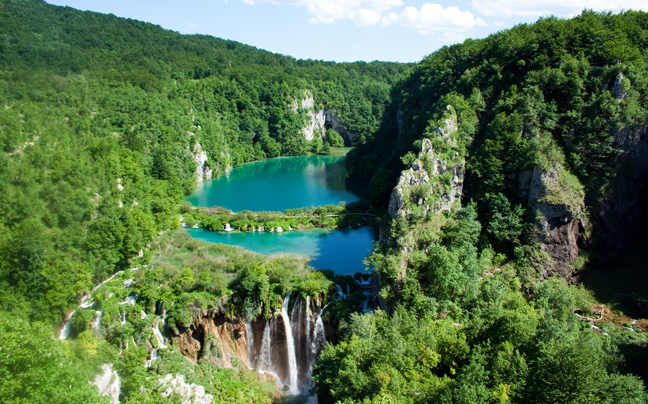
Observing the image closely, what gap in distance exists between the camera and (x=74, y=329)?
29.5 meters

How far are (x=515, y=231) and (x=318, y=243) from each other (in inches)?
702

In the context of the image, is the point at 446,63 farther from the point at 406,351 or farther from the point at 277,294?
the point at 406,351

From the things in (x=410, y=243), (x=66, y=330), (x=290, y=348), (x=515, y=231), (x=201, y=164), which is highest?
(x=515, y=231)

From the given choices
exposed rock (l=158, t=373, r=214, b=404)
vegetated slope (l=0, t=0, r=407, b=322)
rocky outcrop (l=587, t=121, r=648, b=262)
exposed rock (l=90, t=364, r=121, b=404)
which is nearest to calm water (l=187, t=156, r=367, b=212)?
vegetated slope (l=0, t=0, r=407, b=322)

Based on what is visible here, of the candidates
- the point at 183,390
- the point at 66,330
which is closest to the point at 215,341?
the point at 183,390

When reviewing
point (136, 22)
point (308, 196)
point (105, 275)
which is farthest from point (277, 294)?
point (136, 22)

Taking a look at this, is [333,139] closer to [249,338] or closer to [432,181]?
[432,181]

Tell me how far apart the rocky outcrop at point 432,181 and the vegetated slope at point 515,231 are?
0.11 metres

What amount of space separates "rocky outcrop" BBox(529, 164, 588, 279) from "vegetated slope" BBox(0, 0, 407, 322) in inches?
1193

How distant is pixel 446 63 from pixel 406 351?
44.7 metres

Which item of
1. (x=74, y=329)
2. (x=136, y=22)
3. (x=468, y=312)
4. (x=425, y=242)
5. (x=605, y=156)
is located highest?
(x=136, y=22)

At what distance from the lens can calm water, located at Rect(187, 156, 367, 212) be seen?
6012 cm

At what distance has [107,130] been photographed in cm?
5103

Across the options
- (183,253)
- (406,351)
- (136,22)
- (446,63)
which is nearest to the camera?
(406,351)
